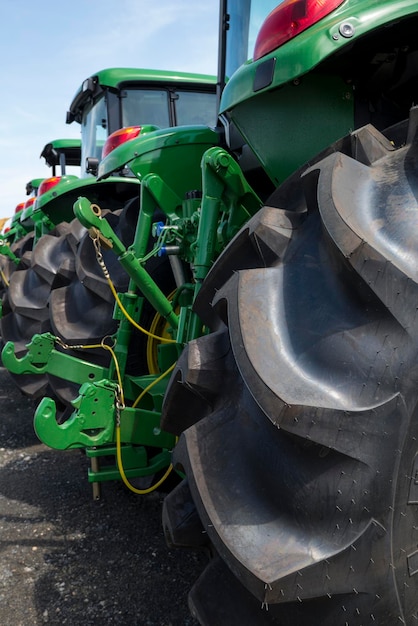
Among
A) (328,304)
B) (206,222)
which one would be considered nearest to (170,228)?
(206,222)

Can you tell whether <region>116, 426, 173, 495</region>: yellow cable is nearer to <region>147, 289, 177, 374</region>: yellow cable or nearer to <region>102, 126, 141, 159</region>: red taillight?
<region>147, 289, 177, 374</region>: yellow cable

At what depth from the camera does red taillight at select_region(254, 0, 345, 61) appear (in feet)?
4.53

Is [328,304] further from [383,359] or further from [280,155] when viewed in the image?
[280,155]

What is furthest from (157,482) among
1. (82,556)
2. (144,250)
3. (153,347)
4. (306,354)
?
(306,354)

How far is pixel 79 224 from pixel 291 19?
2.47 meters

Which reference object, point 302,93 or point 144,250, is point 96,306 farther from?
point 302,93

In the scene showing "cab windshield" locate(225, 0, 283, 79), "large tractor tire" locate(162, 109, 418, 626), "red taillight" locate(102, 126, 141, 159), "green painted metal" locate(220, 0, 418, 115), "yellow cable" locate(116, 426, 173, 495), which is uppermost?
"cab windshield" locate(225, 0, 283, 79)

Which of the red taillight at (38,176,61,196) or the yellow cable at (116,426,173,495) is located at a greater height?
the red taillight at (38,176,61,196)

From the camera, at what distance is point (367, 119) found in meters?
1.57

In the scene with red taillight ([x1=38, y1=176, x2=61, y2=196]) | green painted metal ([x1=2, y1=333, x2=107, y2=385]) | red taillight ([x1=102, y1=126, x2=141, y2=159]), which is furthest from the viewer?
red taillight ([x1=38, y1=176, x2=61, y2=196])

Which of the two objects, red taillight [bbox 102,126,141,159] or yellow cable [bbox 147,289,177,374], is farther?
red taillight [bbox 102,126,141,159]

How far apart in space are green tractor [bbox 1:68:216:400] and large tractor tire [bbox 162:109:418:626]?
5.33 ft

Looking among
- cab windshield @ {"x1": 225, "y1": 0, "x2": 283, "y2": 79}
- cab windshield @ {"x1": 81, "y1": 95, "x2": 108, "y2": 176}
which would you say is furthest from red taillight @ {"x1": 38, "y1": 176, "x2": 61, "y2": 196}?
cab windshield @ {"x1": 225, "y1": 0, "x2": 283, "y2": 79}

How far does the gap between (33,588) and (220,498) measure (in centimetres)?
114
